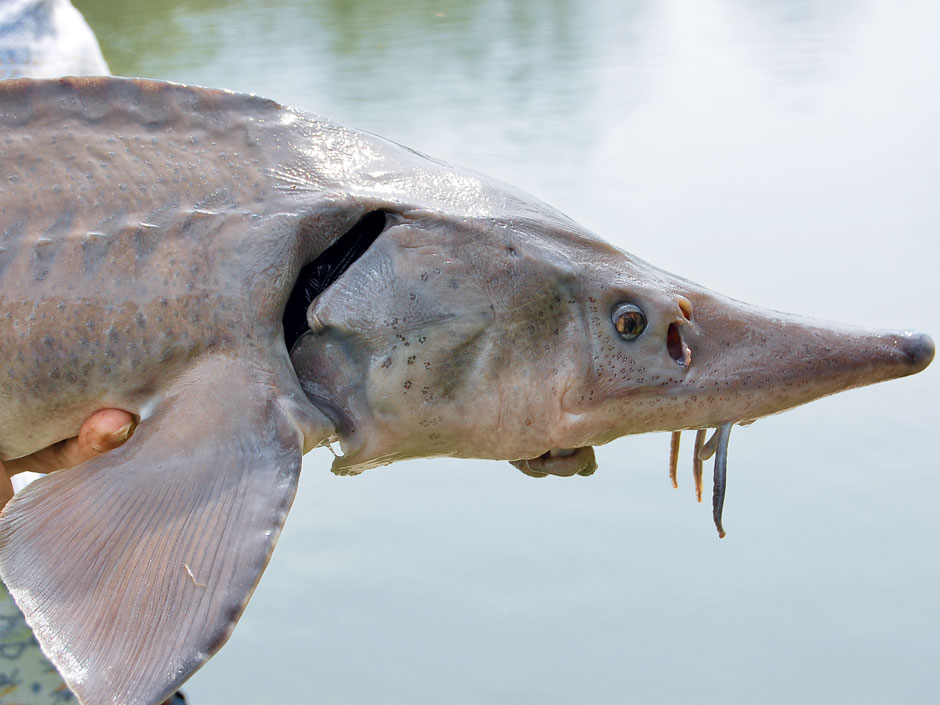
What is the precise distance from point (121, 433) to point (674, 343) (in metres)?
0.56

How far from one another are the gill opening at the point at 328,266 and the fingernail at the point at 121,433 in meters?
0.18

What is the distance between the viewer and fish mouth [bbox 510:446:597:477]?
1276 millimetres

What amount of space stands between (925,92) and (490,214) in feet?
15.6

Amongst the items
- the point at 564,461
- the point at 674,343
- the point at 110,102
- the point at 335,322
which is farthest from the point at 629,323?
the point at 110,102

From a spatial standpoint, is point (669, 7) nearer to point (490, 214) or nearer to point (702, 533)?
point (702, 533)

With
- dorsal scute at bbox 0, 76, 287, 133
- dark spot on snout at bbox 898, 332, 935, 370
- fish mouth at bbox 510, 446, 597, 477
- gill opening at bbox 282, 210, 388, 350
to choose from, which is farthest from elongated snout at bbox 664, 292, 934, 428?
dorsal scute at bbox 0, 76, 287, 133

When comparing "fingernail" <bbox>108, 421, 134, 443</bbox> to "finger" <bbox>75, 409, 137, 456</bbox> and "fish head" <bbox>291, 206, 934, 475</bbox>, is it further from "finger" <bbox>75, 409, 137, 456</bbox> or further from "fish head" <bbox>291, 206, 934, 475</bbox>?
"fish head" <bbox>291, 206, 934, 475</bbox>

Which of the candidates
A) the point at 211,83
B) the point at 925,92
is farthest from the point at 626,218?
the point at 211,83

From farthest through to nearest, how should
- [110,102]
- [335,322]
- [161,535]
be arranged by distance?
[110,102] < [335,322] < [161,535]

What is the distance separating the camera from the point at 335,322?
116 centimetres

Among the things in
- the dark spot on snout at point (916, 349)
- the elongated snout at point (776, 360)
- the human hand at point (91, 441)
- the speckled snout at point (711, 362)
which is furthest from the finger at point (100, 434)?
the dark spot on snout at point (916, 349)

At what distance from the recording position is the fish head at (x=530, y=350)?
1.17 m

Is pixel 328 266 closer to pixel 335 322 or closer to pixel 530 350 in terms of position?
pixel 335 322

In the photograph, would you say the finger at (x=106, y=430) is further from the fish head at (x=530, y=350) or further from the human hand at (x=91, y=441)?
the fish head at (x=530, y=350)
